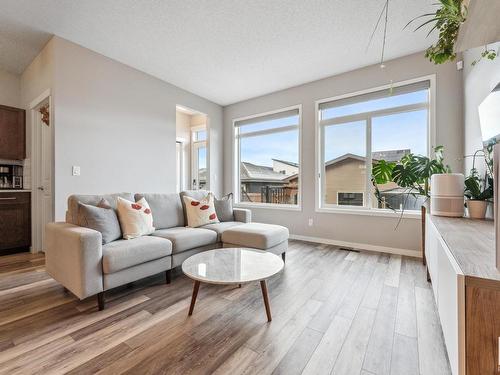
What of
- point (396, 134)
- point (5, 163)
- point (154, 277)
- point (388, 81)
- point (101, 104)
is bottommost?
point (154, 277)

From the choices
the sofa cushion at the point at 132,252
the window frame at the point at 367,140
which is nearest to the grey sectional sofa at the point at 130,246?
the sofa cushion at the point at 132,252

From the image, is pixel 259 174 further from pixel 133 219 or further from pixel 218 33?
pixel 133 219

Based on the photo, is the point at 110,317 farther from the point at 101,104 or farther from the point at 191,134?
the point at 191,134

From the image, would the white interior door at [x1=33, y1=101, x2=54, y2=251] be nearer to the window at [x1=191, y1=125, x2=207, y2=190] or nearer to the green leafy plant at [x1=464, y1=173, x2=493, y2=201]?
the window at [x1=191, y1=125, x2=207, y2=190]

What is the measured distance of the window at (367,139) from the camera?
3.20 metres

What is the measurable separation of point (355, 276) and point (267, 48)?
9.48ft

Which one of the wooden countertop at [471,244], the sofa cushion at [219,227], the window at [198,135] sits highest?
the window at [198,135]

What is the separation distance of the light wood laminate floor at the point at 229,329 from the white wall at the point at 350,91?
1055 mm

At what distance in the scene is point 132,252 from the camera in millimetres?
1989

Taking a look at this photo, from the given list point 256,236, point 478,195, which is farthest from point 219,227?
point 478,195

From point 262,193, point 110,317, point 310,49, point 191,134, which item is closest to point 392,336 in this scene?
point 110,317

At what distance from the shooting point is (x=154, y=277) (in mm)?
2492

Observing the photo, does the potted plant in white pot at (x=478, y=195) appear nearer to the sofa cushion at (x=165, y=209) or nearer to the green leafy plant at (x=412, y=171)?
the green leafy plant at (x=412, y=171)

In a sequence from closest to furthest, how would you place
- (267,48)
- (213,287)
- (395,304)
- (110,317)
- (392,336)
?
(392,336), (110,317), (395,304), (213,287), (267,48)
